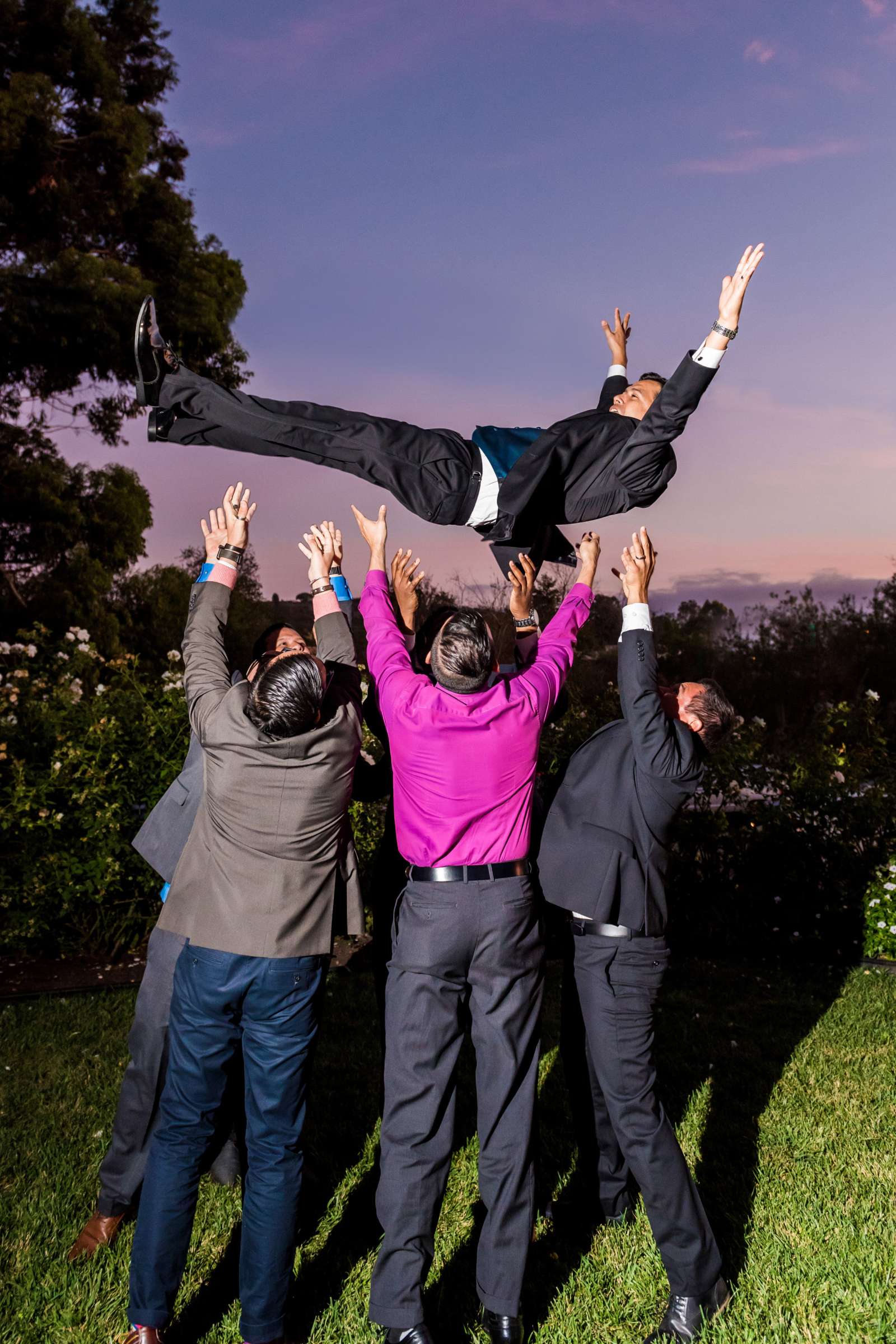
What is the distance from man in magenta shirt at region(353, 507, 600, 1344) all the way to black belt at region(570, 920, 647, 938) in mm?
226

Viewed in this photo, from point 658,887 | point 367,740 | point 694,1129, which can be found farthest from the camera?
point 367,740

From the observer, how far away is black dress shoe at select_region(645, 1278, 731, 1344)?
10.4 ft

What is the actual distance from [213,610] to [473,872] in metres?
1.21

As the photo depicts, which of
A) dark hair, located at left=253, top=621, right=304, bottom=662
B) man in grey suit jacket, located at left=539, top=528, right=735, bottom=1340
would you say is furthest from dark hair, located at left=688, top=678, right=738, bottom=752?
dark hair, located at left=253, top=621, right=304, bottom=662

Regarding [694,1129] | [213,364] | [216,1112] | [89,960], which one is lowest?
[89,960]

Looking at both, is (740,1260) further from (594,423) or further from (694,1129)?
(594,423)

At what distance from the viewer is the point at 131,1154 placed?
3.60 metres

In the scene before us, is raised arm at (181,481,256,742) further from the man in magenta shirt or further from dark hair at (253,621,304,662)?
the man in magenta shirt

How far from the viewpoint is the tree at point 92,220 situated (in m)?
12.6

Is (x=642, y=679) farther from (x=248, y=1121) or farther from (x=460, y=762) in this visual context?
(x=248, y=1121)

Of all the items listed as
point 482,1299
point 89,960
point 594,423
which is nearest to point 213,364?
point 89,960

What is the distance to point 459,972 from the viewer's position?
3.19 metres

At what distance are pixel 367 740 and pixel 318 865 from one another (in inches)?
191

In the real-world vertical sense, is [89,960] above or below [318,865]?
below
